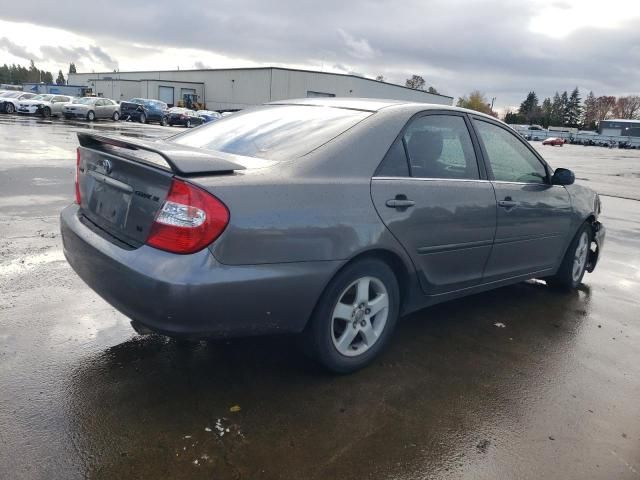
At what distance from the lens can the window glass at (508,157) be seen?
4.04 m

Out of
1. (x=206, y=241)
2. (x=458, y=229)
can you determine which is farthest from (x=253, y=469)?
(x=458, y=229)

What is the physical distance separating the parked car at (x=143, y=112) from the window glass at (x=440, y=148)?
126 feet

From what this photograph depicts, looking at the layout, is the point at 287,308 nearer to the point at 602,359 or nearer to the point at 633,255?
the point at 602,359

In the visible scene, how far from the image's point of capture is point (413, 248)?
3.28 meters

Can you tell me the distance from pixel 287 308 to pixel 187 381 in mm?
764

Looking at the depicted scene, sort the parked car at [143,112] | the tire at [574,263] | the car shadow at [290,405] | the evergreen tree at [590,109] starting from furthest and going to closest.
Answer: the evergreen tree at [590,109], the parked car at [143,112], the tire at [574,263], the car shadow at [290,405]

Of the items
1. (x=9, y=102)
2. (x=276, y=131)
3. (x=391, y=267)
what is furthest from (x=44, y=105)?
(x=391, y=267)

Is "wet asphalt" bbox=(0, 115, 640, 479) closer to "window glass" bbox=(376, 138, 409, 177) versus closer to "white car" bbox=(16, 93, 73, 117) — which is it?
"window glass" bbox=(376, 138, 409, 177)

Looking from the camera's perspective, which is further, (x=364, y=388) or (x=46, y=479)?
(x=364, y=388)

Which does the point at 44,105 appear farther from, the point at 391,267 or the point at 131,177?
the point at 391,267

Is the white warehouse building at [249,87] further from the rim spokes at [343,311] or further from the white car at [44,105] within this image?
the rim spokes at [343,311]

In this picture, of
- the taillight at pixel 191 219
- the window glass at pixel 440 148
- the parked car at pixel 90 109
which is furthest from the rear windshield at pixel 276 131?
the parked car at pixel 90 109

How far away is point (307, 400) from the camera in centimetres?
289

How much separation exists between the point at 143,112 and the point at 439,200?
→ 3896 centimetres
